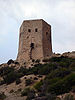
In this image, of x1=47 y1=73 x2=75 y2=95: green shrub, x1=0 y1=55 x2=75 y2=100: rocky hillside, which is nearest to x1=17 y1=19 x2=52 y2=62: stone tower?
x1=0 y1=55 x2=75 y2=100: rocky hillside

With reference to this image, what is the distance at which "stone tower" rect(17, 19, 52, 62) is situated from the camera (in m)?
35.4

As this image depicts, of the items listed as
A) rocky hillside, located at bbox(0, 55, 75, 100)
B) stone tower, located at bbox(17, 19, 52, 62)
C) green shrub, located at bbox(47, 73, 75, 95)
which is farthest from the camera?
stone tower, located at bbox(17, 19, 52, 62)

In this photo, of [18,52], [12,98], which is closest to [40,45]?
[18,52]

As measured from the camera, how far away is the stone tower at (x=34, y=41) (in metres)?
35.4

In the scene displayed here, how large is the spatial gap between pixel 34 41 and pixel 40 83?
13184 mm

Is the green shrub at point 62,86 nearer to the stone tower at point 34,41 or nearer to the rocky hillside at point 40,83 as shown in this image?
the rocky hillside at point 40,83

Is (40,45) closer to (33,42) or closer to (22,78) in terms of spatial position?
(33,42)

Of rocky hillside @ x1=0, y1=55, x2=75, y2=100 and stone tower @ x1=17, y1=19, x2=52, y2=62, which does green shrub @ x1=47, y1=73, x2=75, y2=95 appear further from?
stone tower @ x1=17, y1=19, x2=52, y2=62

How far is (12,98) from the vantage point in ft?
68.0

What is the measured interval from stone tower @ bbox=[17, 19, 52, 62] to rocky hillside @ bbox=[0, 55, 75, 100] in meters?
1.69

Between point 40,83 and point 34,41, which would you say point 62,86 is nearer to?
point 40,83

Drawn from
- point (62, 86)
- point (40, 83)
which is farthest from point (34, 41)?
point (62, 86)

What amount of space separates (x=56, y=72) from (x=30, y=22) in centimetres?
1403

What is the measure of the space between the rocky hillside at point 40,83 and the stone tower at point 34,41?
1689 mm
